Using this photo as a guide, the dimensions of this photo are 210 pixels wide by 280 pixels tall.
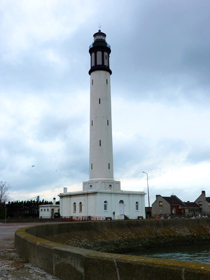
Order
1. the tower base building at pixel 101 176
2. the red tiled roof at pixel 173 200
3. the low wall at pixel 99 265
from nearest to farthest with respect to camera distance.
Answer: the low wall at pixel 99 265 < the tower base building at pixel 101 176 < the red tiled roof at pixel 173 200

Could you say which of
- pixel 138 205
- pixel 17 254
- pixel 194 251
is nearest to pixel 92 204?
pixel 138 205

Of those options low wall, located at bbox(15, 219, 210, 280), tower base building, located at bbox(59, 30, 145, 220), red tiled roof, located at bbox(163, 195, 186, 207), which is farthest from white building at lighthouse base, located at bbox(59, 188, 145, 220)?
low wall, located at bbox(15, 219, 210, 280)

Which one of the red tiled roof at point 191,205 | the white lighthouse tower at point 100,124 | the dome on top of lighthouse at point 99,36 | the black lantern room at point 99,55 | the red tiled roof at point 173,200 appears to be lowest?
the red tiled roof at point 191,205

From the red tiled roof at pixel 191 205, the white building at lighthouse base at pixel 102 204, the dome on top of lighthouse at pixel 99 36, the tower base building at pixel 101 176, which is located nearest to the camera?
the white building at lighthouse base at pixel 102 204

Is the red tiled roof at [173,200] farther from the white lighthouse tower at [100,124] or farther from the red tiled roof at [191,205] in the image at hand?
the white lighthouse tower at [100,124]

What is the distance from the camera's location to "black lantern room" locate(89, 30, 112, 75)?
46.9 metres

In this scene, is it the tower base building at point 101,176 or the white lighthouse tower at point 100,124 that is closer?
the tower base building at point 101,176

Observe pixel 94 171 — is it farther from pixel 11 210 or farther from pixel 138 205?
pixel 11 210

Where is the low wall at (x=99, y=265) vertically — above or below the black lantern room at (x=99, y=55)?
below

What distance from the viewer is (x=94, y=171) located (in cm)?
4362

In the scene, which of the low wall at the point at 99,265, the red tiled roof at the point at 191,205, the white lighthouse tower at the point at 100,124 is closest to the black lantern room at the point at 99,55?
the white lighthouse tower at the point at 100,124

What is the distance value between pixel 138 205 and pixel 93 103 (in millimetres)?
18018

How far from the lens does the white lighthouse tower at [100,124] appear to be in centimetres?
4322

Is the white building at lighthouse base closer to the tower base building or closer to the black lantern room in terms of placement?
the tower base building
